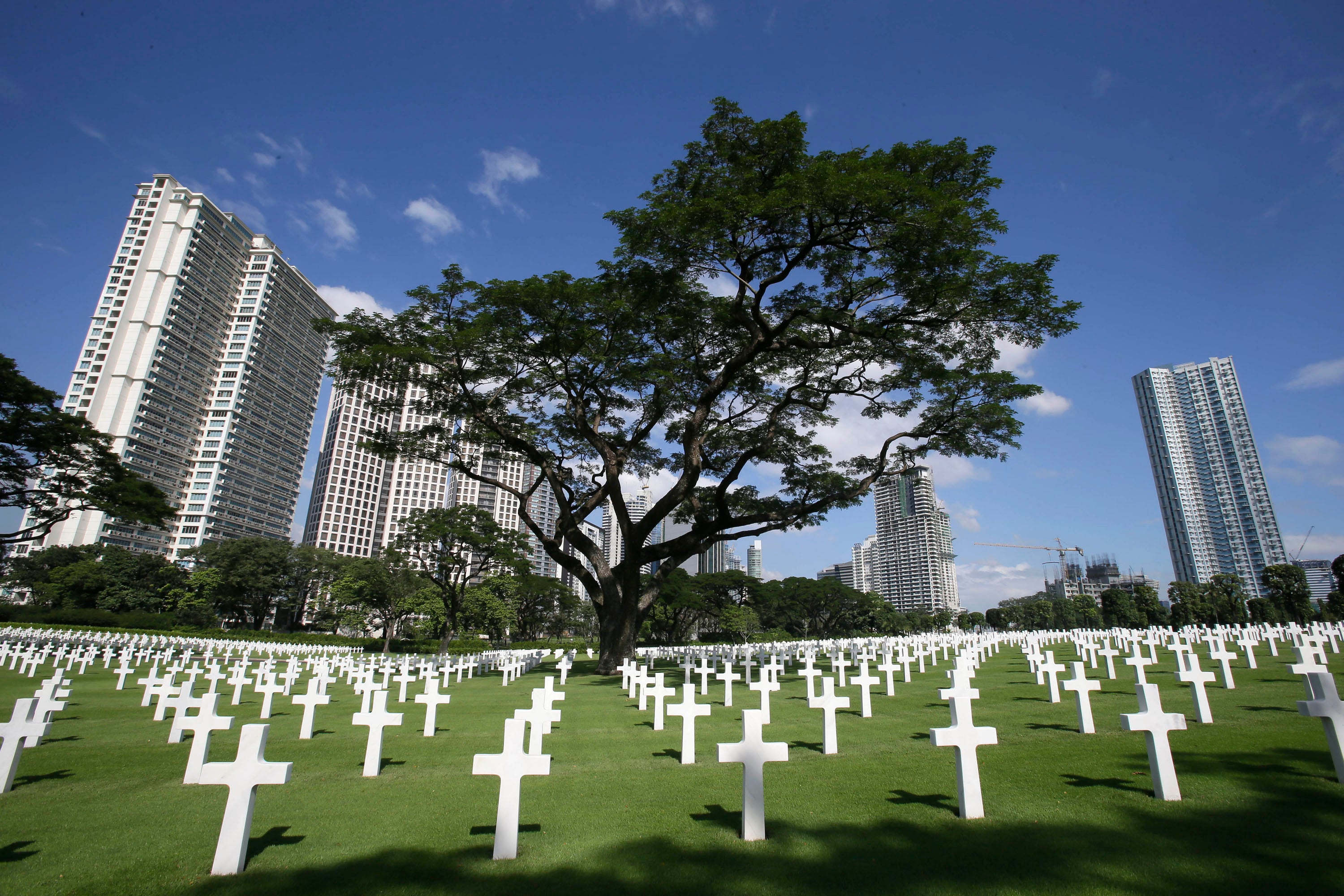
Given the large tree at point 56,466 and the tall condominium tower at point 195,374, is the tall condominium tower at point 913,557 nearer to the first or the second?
the tall condominium tower at point 195,374

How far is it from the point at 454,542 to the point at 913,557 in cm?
16139

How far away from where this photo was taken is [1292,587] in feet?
106

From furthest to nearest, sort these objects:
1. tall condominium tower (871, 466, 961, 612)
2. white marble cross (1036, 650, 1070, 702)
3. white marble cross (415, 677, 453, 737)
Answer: tall condominium tower (871, 466, 961, 612) < white marble cross (1036, 650, 1070, 702) < white marble cross (415, 677, 453, 737)

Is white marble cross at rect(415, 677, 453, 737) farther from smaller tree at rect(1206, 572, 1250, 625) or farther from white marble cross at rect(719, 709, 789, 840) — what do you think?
smaller tree at rect(1206, 572, 1250, 625)

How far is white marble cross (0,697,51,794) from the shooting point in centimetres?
499

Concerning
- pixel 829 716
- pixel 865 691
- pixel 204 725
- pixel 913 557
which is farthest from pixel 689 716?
pixel 913 557

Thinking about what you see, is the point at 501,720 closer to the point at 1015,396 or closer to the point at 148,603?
the point at 1015,396

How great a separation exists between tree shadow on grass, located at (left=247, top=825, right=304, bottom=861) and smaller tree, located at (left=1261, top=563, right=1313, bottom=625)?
4531 centimetres

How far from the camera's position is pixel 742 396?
1720cm

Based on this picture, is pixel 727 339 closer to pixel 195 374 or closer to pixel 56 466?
pixel 56 466

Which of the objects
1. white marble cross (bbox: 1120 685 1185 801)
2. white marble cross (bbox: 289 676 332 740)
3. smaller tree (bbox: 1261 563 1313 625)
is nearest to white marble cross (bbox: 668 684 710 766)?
white marble cross (bbox: 1120 685 1185 801)

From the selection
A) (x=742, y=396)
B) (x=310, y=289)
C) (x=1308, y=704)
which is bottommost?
(x=1308, y=704)

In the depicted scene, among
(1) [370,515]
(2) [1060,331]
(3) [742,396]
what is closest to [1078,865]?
(2) [1060,331]

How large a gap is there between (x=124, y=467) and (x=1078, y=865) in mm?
28437
